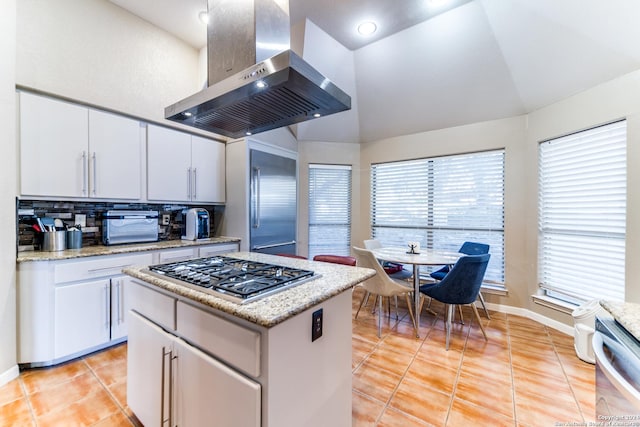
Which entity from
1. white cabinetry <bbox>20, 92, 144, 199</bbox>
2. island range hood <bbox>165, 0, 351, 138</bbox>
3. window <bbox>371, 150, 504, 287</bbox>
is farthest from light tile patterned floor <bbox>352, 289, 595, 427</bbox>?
white cabinetry <bbox>20, 92, 144, 199</bbox>

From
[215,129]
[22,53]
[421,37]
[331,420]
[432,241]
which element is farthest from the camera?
[432,241]

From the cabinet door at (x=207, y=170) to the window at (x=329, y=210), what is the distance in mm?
1409

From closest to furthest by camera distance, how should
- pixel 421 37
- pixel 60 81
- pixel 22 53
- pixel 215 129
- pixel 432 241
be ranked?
pixel 215 129 → pixel 22 53 → pixel 60 81 → pixel 421 37 → pixel 432 241

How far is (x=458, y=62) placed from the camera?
2898 mm

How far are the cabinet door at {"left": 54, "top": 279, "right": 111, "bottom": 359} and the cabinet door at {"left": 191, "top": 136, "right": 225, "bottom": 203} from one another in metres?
1.36

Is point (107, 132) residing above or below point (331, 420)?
above

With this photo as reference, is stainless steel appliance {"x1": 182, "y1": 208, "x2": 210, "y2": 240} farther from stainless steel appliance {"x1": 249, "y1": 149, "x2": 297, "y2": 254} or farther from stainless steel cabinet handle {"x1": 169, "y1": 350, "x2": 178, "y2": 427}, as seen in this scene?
stainless steel cabinet handle {"x1": 169, "y1": 350, "x2": 178, "y2": 427}

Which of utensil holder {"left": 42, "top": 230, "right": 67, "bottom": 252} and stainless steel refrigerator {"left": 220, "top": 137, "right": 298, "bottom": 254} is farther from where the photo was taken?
stainless steel refrigerator {"left": 220, "top": 137, "right": 298, "bottom": 254}

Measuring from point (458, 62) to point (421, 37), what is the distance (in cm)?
51

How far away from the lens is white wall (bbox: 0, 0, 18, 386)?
1.86 m

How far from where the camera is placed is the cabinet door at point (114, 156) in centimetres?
243

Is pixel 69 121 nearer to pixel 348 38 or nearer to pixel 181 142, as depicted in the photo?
pixel 181 142

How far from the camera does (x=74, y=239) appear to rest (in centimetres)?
237

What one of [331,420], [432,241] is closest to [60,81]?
[331,420]
